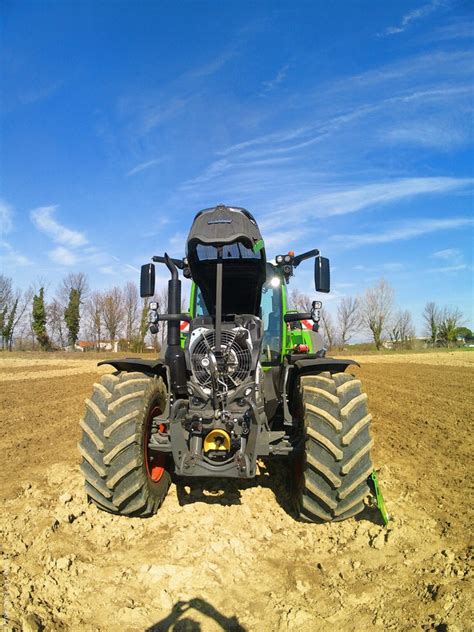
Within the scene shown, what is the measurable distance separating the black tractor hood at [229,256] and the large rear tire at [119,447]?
60.2 inches

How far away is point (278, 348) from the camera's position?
18.6 feet

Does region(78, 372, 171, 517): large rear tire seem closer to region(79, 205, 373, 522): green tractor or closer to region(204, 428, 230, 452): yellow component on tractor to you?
region(79, 205, 373, 522): green tractor

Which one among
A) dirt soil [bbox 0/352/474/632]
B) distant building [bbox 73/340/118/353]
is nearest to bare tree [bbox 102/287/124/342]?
distant building [bbox 73/340/118/353]

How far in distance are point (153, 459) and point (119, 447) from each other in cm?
84

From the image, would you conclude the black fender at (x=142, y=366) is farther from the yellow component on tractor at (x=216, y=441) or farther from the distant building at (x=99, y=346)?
the distant building at (x=99, y=346)

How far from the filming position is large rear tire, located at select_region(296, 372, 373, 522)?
152 inches

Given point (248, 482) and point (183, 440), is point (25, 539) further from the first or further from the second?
point (248, 482)

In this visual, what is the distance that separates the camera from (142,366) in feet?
15.6

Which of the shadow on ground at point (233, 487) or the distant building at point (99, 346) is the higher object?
the distant building at point (99, 346)

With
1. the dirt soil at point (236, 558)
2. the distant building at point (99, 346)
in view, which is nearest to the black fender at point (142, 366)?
the dirt soil at point (236, 558)

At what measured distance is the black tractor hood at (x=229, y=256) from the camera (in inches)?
178

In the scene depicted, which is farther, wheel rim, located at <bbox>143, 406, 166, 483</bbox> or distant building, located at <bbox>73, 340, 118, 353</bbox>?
distant building, located at <bbox>73, 340, 118, 353</bbox>

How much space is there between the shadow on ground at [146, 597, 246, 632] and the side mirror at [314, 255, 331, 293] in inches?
130

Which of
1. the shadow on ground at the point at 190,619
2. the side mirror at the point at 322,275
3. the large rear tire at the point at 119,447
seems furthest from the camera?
the side mirror at the point at 322,275
